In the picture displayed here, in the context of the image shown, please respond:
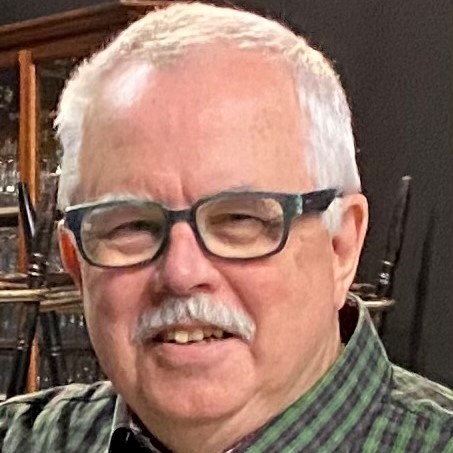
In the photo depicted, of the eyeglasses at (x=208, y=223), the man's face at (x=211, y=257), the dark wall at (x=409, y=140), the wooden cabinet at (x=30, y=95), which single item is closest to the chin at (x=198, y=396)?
the man's face at (x=211, y=257)

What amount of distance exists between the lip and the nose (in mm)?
65

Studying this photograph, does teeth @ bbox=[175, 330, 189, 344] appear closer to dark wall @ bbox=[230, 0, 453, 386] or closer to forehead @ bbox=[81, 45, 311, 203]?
forehead @ bbox=[81, 45, 311, 203]

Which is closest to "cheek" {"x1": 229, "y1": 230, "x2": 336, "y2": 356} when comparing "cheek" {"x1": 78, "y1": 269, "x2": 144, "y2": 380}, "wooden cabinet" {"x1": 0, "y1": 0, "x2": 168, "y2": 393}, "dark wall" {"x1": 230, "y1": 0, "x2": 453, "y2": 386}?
"cheek" {"x1": 78, "y1": 269, "x2": 144, "y2": 380}

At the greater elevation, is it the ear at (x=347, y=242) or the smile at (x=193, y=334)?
the ear at (x=347, y=242)

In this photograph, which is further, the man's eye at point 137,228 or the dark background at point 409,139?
the dark background at point 409,139

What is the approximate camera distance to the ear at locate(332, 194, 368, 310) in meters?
1.26

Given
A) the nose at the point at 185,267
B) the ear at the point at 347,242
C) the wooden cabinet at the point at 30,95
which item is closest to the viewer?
the nose at the point at 185,267

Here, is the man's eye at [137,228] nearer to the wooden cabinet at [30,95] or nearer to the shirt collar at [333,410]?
the shirt collar at [333,410]

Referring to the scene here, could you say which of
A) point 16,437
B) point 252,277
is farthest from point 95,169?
point 16,437

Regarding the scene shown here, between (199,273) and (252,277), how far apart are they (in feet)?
0.19

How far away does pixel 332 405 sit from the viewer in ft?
4.18

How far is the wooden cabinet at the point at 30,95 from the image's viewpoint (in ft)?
10.8

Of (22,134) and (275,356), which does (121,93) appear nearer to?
(275,356)

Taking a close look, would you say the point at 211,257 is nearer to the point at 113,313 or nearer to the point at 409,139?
the point at 113,313
